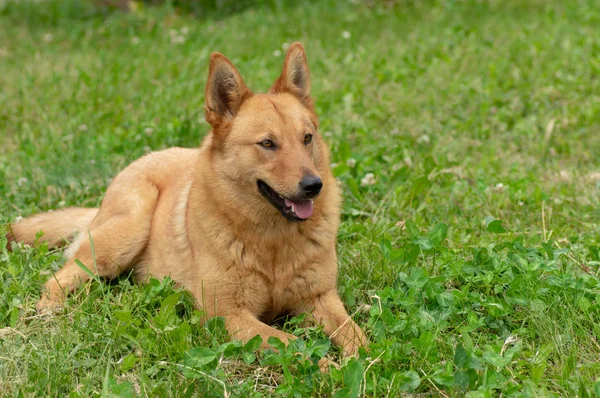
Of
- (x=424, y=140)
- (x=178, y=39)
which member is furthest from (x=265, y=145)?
(x=178, y=39)

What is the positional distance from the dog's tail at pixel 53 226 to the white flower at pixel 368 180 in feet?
6.28

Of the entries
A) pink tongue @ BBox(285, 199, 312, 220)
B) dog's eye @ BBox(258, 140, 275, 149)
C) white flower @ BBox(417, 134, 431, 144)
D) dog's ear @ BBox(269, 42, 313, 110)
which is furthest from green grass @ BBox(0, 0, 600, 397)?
dog's ear @ BBox(269, 42, 313, 110)

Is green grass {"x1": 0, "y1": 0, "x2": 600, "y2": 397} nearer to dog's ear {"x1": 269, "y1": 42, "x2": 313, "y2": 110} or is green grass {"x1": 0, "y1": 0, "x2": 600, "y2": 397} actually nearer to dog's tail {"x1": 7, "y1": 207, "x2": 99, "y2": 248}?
dog's tail {"x1": 7, "y1": 207, "x2": 99, "y2": 248}

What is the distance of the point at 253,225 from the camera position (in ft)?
12.4

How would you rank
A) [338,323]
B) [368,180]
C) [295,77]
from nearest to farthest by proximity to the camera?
[338,323]
[295,77]
[368,180]

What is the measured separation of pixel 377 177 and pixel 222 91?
1812 mm

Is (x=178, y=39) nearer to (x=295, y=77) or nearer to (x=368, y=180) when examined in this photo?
(x=368, y=180)

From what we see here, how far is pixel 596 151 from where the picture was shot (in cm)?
602

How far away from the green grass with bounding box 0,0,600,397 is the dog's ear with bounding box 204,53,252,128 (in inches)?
38.8

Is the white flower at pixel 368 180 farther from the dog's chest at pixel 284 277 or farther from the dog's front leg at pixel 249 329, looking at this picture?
the dog's front leg at pixel 249 329

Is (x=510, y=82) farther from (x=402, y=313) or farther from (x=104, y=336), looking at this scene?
(x=104, y=336)

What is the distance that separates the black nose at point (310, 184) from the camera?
3.55 metres

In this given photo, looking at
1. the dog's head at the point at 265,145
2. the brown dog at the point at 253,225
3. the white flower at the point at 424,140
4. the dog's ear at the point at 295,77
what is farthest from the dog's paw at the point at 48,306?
the white flower at the point at 424,140

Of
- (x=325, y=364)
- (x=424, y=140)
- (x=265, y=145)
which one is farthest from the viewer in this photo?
(x=424, y=140)
